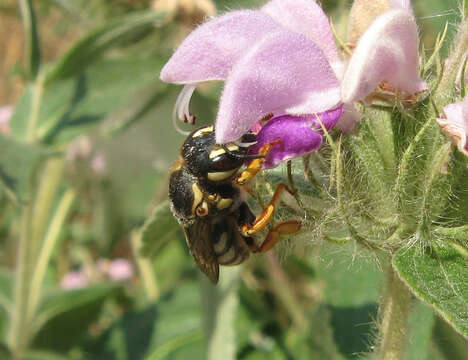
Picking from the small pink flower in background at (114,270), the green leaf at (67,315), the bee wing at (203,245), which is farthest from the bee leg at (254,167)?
the small pink flower in background at (114,270)

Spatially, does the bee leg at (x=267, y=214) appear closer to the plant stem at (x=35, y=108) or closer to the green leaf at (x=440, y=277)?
the green leaf at (x=440, y=277)

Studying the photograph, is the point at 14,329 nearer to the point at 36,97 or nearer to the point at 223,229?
the point at 36,97

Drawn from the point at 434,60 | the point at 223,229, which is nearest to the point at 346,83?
the point at 434,60

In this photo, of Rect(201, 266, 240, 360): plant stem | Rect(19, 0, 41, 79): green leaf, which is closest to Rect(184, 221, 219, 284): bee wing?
→ Rect(201, 266, 240, 360): plant stem

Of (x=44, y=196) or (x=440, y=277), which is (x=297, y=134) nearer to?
(x=440, y=277)

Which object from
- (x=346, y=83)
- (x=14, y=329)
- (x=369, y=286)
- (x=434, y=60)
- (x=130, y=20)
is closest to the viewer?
(x=346, y=83)

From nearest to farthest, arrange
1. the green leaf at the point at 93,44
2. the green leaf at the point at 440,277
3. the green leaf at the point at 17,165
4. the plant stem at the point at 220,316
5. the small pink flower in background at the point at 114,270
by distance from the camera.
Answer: the green leaf at the point at 440,277 → the green leaf at the point at 17,165 → the plant stem at the point at 220,316 → the green leaf at the point at 93,44 → the small pink flower in background at the point at 114,270

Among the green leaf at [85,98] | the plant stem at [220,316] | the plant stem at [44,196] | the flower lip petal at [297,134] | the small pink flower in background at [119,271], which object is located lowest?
the small pink flower in background at [119,271]
